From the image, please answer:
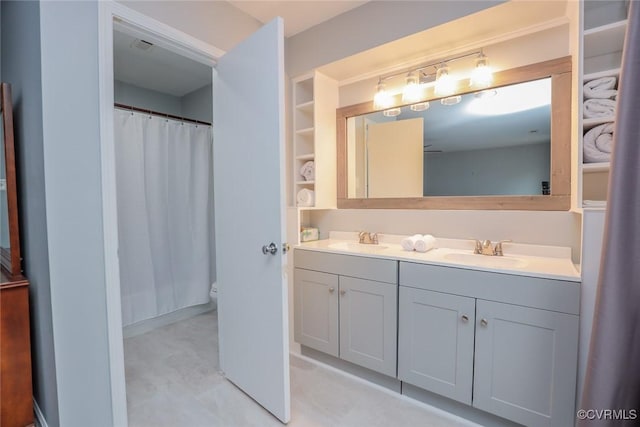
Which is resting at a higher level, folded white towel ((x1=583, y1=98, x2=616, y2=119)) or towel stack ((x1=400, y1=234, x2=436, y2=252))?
folded white towel ((x1=583, y1=98, x2=616, y2=119))

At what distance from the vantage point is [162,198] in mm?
2857

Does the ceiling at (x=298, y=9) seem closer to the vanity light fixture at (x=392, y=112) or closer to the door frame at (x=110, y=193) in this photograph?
the vanity light fixture at (x=392, y=112)

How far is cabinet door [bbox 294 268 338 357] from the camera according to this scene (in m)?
2.02

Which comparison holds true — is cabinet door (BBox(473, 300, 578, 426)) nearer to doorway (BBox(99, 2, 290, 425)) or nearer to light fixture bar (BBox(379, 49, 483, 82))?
doorway (BBox(99, 2, 290, 425))


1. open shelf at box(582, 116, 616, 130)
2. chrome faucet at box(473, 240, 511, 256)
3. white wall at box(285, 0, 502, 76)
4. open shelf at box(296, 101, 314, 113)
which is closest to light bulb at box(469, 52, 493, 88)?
white wall at box(285, 0, 502, 76)

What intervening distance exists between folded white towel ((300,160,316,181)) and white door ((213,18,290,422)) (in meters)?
0.74

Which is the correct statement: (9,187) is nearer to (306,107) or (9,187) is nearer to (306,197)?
(306,197)

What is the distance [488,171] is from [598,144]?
2.01ft

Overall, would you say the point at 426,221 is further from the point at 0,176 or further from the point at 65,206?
the point at 0,176

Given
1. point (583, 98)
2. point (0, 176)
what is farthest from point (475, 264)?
point (0, 176)

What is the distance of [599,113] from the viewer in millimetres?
1285

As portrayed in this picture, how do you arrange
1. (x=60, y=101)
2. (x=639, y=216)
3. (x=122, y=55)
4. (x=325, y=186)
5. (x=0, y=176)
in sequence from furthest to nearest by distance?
(x=122, y=55), (x=325, y=186), (x=0, y=176), (x=60, y=101), (x=639, y=216)

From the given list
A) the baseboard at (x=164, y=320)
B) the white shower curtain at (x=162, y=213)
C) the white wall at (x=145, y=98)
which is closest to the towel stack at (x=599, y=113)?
the white shower curtain at (x=162, y=213)

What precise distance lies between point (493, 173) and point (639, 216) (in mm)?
970
